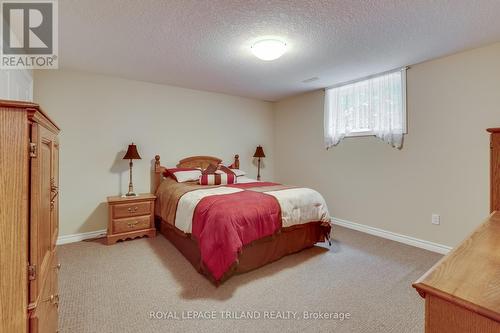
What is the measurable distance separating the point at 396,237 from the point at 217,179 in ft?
8.64

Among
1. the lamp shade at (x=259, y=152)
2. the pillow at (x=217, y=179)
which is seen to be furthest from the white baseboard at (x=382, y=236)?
the lamp shade at (x=259, y=152)

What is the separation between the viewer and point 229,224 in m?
2.17

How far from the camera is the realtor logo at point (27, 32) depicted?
190 centimetres

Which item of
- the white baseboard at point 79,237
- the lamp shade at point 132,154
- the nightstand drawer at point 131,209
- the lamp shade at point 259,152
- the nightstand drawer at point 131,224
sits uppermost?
the lamp shade at point 259,152

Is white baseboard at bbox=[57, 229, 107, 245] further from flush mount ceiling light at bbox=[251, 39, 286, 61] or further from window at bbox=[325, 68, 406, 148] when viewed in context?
window at bbox=[325, 68, 406, 148]

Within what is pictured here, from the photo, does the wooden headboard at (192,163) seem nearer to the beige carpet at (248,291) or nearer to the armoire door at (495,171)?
the beige carpet at (248,291)

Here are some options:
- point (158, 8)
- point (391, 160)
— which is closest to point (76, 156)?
point (158, 8)

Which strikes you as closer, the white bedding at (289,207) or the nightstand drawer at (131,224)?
the white bedding at (289,207)

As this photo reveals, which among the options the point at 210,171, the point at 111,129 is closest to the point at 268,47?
the point at 210,171

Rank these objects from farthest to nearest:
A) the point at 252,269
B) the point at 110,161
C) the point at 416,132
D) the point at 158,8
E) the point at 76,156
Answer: the point at 110,161
the point at 76,156
the point at 416,132
the point at 252,269
the point at 158,8

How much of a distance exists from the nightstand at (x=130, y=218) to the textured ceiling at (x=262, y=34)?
1.76 metres

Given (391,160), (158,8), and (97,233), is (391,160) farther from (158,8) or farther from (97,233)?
(97,233)

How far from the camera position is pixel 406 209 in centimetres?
325

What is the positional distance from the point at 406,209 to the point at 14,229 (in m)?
3.77
